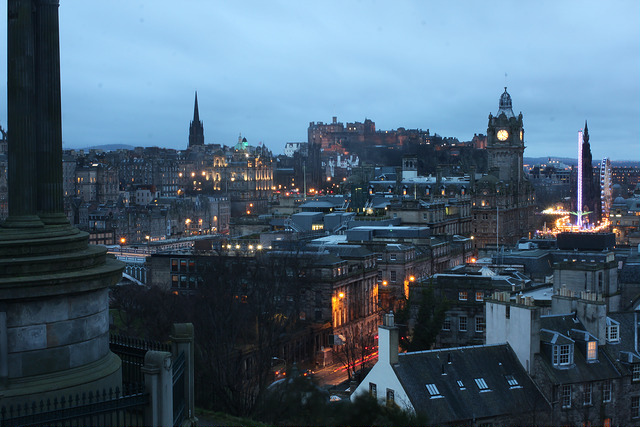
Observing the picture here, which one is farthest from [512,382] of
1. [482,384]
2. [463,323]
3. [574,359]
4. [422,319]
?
[463,323]

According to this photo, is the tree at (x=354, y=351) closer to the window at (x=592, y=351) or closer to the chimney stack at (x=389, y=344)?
the window at (x=592, y=351)

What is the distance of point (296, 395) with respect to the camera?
80.8 ft

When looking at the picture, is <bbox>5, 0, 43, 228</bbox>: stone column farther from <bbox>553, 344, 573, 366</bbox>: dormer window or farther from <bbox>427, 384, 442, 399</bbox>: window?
<bbox>553, 344, 573, 366</bbox>: dormer window

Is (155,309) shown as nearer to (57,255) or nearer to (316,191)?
(57,255)

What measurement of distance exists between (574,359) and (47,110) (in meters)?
22.5

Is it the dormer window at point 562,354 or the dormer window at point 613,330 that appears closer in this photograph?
the dormer window at point 562,354

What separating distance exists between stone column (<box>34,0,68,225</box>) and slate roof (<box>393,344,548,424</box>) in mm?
15422

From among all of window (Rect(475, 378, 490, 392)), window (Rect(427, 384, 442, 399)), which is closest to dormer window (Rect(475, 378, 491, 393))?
window (Rect(475, 378, 490, 392))

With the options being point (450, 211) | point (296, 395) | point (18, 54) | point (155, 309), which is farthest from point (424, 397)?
point (450, 211)

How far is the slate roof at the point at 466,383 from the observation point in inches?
1041

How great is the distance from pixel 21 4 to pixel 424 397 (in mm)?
18218

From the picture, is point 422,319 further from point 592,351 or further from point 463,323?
point 592,351

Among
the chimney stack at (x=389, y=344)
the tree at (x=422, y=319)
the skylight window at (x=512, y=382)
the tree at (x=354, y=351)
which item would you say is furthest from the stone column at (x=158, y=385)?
the tree at (x=354, y=351)

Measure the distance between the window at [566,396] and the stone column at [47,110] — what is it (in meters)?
20.7
